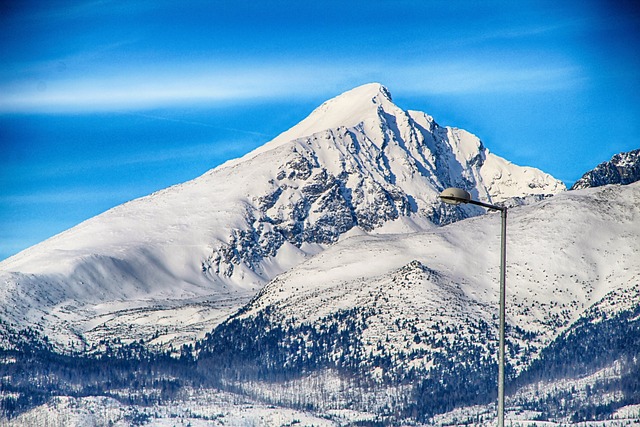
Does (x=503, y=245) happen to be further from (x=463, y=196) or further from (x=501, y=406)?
(x=501, y=406)

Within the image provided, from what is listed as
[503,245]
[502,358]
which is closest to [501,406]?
[502,358]

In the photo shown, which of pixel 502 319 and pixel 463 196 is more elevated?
pixel 463 196

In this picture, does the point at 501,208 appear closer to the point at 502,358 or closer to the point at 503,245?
the point at 503,245

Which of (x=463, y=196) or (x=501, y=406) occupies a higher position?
(x=463, y=196)

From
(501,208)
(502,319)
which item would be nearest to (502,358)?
(502,319)

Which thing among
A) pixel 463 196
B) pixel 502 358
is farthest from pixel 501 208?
pixel 502 358

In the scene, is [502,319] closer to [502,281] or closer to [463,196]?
[502,281]

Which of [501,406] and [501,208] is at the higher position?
[501,208]
